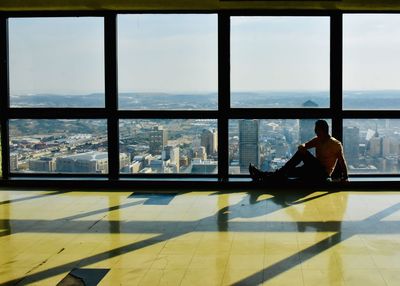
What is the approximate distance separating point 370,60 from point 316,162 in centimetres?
173

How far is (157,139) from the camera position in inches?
326

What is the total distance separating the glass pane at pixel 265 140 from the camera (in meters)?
8.12

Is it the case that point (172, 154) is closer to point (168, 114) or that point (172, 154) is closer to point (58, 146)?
point (168, 114)

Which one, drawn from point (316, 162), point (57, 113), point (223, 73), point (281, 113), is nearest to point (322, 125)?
point (316, 162)

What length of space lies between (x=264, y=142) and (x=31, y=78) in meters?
3.61

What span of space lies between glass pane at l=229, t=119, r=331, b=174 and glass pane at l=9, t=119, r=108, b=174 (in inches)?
75.1

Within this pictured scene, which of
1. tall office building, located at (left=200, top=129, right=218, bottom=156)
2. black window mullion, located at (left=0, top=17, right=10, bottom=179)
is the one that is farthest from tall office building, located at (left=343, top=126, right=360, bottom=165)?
black window mullion, located at (left=0, top=17, right=10, bottom=179)

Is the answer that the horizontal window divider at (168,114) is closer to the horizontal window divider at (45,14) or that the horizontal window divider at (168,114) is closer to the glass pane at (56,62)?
the glass pane at (56,62)

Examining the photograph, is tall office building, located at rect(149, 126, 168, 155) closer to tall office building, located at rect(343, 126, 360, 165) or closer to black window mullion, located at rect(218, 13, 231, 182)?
black window mullion, located at rect(218, 13, 231, 182)

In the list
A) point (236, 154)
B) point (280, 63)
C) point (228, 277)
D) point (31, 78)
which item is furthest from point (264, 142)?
point (228, 277)

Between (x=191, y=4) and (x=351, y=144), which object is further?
(x=351, y=144)

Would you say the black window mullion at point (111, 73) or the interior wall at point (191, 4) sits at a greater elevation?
the interior wall at point (191, 4)

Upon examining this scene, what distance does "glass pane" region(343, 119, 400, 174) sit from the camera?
26.5 ft

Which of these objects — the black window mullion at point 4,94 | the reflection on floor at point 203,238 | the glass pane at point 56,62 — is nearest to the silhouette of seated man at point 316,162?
the reflection on floor at point 203,238
